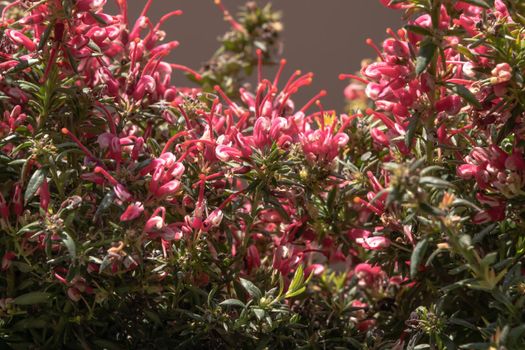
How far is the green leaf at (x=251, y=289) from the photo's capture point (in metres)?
0.86

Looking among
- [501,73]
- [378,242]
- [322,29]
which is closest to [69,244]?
[378,242]

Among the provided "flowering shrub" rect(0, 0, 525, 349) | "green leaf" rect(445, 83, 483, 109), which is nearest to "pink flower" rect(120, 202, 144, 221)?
"flowering shrub" rect(0, 0, 525, 349)

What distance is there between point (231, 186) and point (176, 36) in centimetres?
179

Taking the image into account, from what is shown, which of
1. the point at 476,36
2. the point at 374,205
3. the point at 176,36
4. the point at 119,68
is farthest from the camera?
the point at 176,36

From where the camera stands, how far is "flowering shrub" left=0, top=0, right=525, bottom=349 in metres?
0.80

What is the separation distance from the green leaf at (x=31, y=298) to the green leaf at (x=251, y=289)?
0.71 feet

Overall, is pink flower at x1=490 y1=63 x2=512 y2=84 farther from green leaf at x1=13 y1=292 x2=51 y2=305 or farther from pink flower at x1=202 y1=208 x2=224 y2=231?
green leaf at x1=13 y1=292 x2=51 y2=305

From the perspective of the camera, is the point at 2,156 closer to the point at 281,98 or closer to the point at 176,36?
the point at 281,98

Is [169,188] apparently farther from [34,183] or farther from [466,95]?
Answer: [466,95]

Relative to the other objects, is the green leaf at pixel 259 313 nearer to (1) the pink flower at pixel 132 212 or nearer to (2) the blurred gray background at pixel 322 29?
(1) the pink flower at pixel 132 212

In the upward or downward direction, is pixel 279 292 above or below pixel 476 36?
below

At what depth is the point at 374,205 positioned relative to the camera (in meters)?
0.90

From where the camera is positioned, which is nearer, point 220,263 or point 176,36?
point 220,263

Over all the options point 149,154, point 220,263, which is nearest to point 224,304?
point 220,263
